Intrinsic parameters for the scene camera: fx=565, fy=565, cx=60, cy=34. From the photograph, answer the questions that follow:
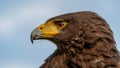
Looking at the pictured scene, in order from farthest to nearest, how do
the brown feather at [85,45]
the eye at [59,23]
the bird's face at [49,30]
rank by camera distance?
the eye at [59,23] < the bird's face at [49,30] < the brown feather at [85,45]

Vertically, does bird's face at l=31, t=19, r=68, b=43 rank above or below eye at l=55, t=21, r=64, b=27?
below

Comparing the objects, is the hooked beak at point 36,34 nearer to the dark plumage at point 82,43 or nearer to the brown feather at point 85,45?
the dark plumage at point 82,43

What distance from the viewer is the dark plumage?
448 inches

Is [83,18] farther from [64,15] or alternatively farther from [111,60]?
[111,60]

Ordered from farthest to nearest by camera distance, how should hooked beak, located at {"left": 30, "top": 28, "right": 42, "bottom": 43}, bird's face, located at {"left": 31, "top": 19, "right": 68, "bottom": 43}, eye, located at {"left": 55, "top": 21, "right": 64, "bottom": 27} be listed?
eye, located at {"left": 55, "top": 21, "right": 64, "bottom": 27} < bird's face, located at {"left": 31, "top": 19, "right": 68, "bottom": 43} < hooked beak, located at {"left": 30, "top": 28, "right": 42, "bottom": 43}

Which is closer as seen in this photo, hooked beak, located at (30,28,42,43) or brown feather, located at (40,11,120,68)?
brown feather, located at (40,11,120,68)

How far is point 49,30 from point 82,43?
0.86m

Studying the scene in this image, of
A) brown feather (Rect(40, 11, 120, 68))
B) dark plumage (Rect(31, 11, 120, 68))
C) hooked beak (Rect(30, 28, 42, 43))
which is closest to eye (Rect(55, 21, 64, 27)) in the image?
dark plumage (Rect(31, 11, 120, 68))

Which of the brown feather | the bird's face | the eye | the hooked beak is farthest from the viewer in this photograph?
the eye

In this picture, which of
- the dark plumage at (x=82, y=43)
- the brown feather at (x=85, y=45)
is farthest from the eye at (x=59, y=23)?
the brown feather at (x=85, y=45)

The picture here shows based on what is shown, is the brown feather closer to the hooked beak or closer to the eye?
the eye

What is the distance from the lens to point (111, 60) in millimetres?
11242

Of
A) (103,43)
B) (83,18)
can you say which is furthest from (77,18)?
(103,43)

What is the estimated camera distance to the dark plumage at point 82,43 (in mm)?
11369
